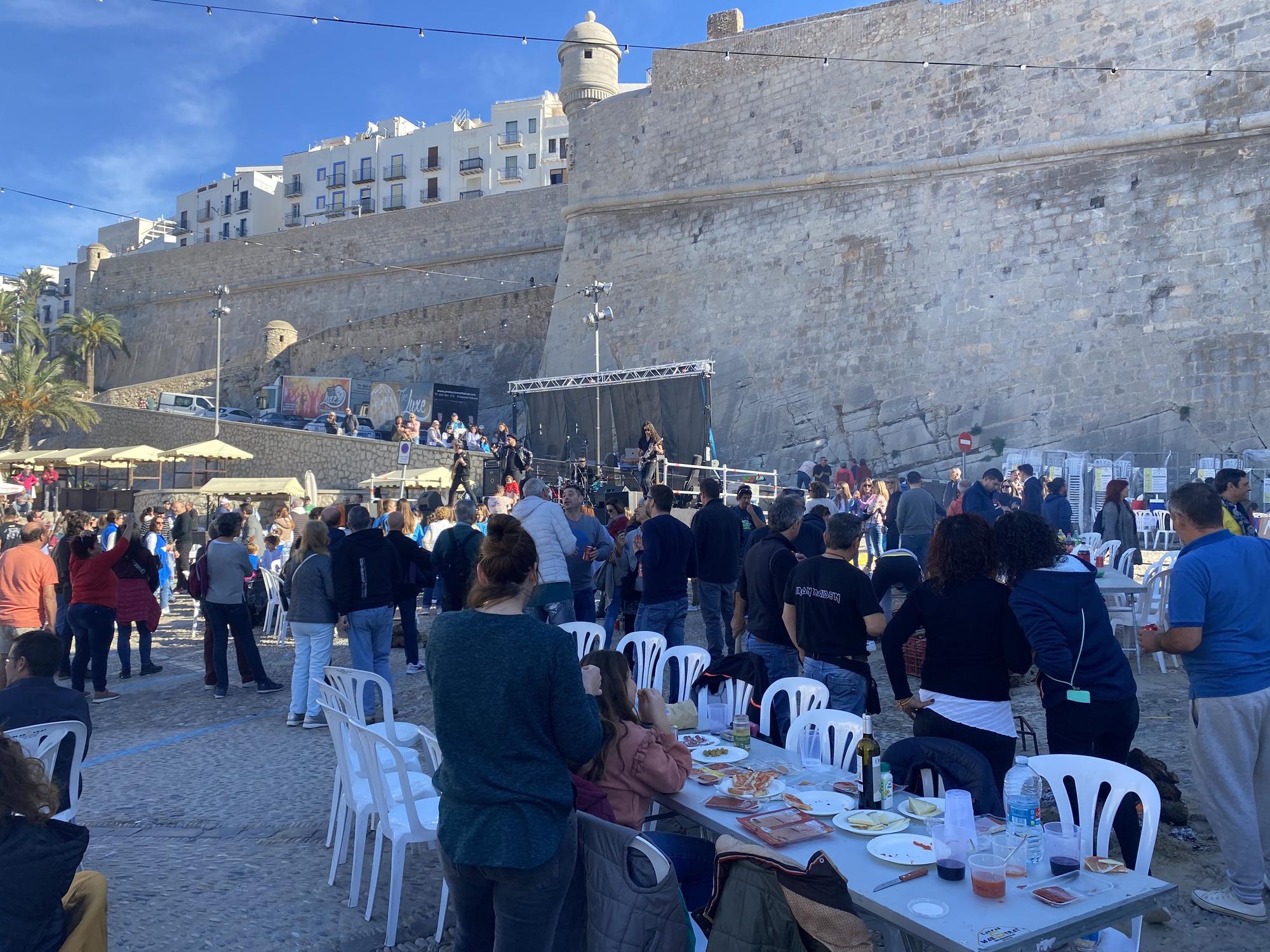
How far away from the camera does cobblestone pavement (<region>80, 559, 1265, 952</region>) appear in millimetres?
3000

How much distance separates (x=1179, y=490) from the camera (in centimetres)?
323

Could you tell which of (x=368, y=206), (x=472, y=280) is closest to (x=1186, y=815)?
(x=472, y=280)

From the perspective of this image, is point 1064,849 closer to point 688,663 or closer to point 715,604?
point 688,663

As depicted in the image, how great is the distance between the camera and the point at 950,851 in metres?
2.17

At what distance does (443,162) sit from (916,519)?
42.0 metres

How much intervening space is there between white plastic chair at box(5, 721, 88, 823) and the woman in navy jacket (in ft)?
10.7

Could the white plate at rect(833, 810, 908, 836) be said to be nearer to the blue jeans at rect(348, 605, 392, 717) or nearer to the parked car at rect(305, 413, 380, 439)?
the blue jeans at rect(348, 605, 392, 717)

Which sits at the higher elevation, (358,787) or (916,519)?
(916,519)

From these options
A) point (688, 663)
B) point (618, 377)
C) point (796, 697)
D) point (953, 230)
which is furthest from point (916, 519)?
point (618, 377)

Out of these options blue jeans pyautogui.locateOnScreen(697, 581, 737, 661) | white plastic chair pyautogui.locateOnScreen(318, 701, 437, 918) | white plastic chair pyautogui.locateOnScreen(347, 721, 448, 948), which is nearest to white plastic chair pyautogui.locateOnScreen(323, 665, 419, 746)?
white plastic chair pyautogui.locateOnScreen(318, 701, 437, 918)

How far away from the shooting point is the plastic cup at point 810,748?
3.08 m

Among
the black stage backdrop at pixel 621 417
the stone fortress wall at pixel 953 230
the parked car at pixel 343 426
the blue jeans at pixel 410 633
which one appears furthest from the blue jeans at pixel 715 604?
the parked car at pixel 343 426

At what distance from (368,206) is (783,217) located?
112 feet

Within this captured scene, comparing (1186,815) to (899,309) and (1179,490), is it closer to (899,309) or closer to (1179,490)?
(1179,490)
